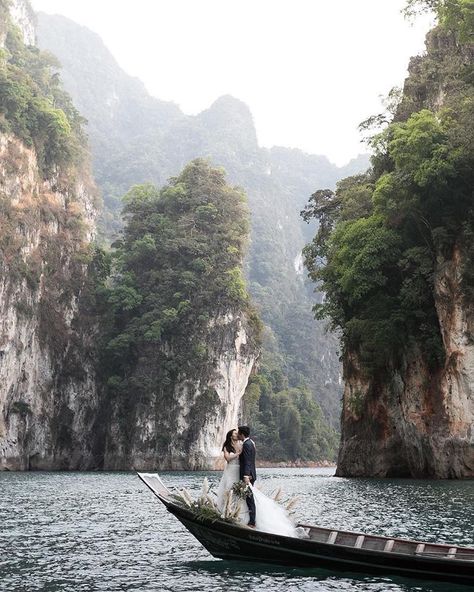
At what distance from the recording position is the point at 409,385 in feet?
123

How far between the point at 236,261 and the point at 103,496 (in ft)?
145

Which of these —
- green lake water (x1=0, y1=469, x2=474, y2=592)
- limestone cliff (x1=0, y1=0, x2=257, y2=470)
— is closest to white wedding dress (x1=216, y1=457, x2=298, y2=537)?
green lake water (x1=0, y1=469, x2=474, y2=592)

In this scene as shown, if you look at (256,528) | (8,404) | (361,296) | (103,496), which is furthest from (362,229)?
(8,404)

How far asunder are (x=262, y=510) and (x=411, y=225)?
26.7 metres

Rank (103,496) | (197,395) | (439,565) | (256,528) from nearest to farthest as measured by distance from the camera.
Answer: (439,565) → (256,528) → (103,496) → (197,395)

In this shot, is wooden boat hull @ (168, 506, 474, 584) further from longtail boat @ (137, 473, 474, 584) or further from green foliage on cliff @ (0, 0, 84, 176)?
green foliage on cliff @ (0, 0, 84, 176)

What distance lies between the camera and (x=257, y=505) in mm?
12727

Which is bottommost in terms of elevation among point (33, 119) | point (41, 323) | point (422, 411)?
point (422, 411)

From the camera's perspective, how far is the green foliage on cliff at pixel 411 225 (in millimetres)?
33250

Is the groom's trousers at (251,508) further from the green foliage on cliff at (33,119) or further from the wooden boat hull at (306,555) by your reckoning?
the green foliage on cliff at (33,119)

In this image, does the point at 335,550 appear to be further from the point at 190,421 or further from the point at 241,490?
the point at 190,421

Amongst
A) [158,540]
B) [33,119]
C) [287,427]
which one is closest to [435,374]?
[158,540]

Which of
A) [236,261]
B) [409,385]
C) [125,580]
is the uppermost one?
[236,261]

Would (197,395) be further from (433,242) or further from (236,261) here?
(433,242)
